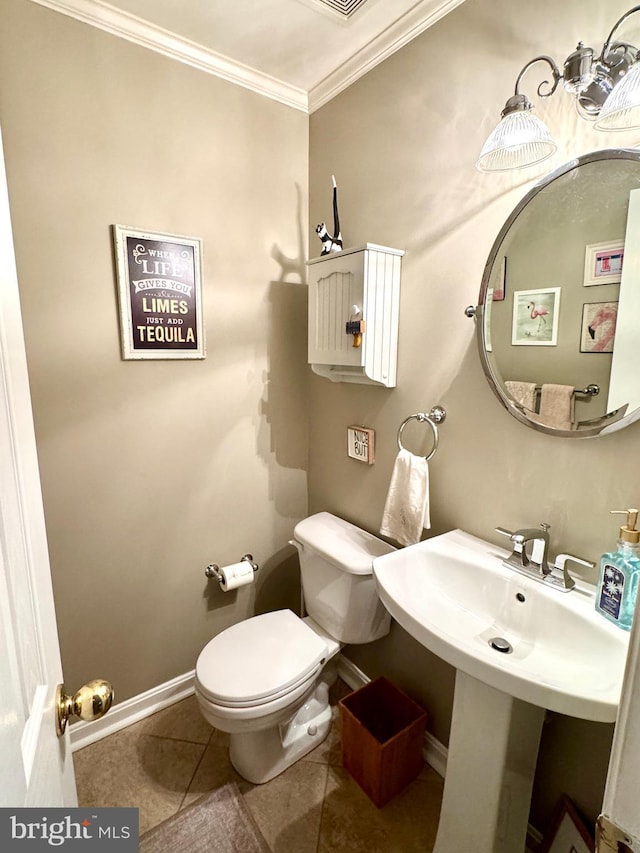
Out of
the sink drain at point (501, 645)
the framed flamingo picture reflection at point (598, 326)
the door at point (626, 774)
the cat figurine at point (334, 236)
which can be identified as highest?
the cat figurine at point (334, 236)

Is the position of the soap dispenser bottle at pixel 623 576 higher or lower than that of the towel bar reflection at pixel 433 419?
lower

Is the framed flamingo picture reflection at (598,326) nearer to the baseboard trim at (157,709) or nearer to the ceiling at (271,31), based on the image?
the ceiling at (271,31)

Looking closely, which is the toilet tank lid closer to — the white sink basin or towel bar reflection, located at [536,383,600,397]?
the white sink basin

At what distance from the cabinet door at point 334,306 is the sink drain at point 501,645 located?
0.89 meters

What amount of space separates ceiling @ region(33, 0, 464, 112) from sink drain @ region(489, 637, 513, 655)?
1740 millimetres

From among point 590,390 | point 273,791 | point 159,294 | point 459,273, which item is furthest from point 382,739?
point 159,294

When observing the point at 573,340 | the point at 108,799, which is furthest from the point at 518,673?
the point at 108,799

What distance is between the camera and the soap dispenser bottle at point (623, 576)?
2.79 ft

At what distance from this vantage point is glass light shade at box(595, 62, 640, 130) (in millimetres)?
797

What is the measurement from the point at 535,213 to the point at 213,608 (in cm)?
187

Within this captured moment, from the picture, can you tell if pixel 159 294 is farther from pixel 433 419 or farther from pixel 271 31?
pixel 433 419

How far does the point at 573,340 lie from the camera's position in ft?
3.35

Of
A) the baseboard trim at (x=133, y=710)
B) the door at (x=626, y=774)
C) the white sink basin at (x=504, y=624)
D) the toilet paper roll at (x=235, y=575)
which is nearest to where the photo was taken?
the door at (x=626, y=774)


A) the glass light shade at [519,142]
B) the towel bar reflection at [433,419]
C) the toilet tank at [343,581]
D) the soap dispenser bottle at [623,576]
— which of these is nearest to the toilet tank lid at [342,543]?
the toilet tank at [343,581]
